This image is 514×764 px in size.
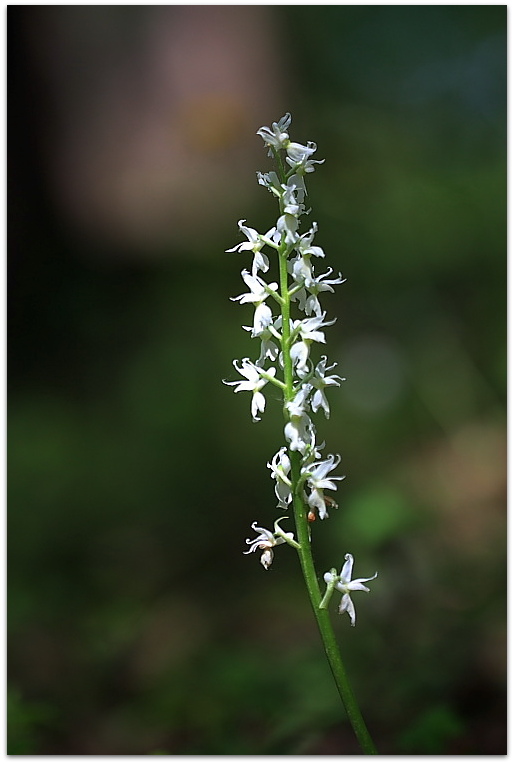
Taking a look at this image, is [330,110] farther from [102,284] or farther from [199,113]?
[102,284]

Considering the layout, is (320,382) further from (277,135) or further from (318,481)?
(277,135)

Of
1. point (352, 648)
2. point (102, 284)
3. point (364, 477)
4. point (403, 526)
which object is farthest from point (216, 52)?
point (352, 648)

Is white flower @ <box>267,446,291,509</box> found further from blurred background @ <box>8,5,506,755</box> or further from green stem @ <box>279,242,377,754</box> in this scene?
blurred background @ <box>8,5,506,755</box>

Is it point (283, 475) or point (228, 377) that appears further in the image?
point (228, 377)

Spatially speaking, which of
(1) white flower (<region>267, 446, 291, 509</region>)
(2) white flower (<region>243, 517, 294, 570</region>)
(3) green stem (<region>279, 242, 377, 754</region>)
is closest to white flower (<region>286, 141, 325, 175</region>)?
(3) green stem (<region>279, 242, 377, 754</region>)

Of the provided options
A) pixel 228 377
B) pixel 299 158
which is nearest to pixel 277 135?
pixel 299 158
